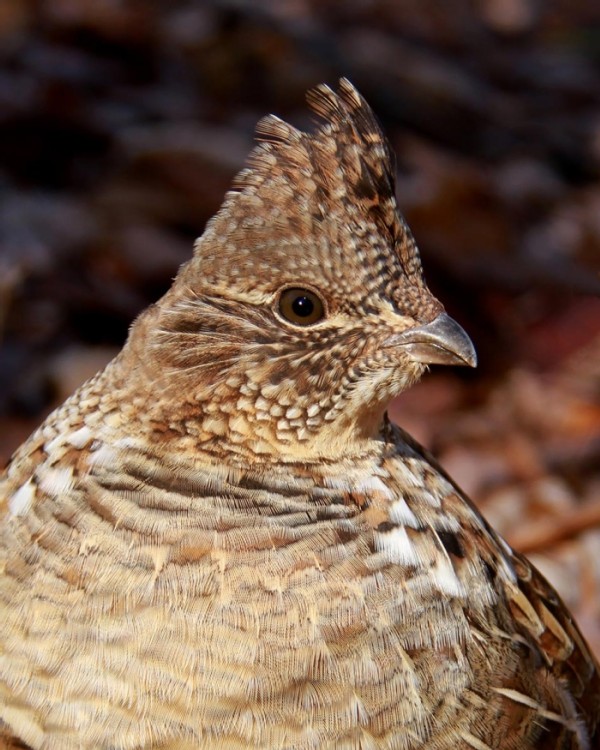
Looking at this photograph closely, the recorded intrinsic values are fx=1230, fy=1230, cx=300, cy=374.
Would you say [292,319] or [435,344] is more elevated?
[435,344]

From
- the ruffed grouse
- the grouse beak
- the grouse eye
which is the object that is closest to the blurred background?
the ruffed grouse

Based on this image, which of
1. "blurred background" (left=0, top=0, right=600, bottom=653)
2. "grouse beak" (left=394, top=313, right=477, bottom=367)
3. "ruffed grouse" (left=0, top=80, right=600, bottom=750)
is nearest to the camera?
"ruffed grouse" (left=0, top=80, right=600, bottom=750)

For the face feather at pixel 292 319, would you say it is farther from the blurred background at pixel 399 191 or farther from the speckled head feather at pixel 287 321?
the blurred background at pixel 399 191

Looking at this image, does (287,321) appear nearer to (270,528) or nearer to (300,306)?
(300,306)

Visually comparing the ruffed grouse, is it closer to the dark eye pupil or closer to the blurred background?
the dark eye pupil

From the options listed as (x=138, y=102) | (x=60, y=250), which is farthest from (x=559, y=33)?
(x=60, y=250)

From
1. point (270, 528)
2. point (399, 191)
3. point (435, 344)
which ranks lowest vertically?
point (270, 528)

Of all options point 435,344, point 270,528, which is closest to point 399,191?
point 435,344

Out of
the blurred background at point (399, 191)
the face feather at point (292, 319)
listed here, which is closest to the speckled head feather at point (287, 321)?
the face feather at point (292, 319)

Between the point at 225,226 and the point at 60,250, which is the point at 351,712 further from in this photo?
the point at 60,250
